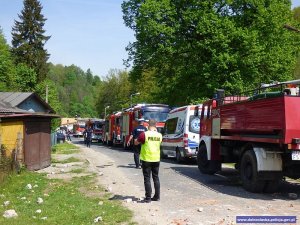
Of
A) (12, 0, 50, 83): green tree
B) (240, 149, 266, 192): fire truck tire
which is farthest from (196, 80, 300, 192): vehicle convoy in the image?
(12, 0, 50, 83): green tree

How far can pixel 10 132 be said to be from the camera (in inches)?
651

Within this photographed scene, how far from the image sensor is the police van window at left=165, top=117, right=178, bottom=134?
69.1ft

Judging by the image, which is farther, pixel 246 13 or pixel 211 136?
pixel 246 13

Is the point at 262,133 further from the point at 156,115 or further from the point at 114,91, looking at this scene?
the point at 114,91

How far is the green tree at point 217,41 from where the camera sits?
30.5 meters

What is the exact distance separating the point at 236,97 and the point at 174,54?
19907 mm

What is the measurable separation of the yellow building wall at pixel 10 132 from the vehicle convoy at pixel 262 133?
6945 millimetres

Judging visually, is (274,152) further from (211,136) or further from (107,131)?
(107,131)

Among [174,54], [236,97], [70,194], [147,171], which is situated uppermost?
[174,54]

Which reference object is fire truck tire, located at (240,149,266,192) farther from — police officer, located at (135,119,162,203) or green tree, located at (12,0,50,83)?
green tree, located at (12,0,50,83)

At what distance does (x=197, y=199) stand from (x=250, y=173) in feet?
6.62

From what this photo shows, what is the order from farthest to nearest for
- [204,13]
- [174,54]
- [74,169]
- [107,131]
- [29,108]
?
[107,131], [29,108], [174,54], [204,13], [74,169]

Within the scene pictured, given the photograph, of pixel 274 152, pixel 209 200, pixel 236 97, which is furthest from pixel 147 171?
pixel 236 97

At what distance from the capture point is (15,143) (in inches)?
646
